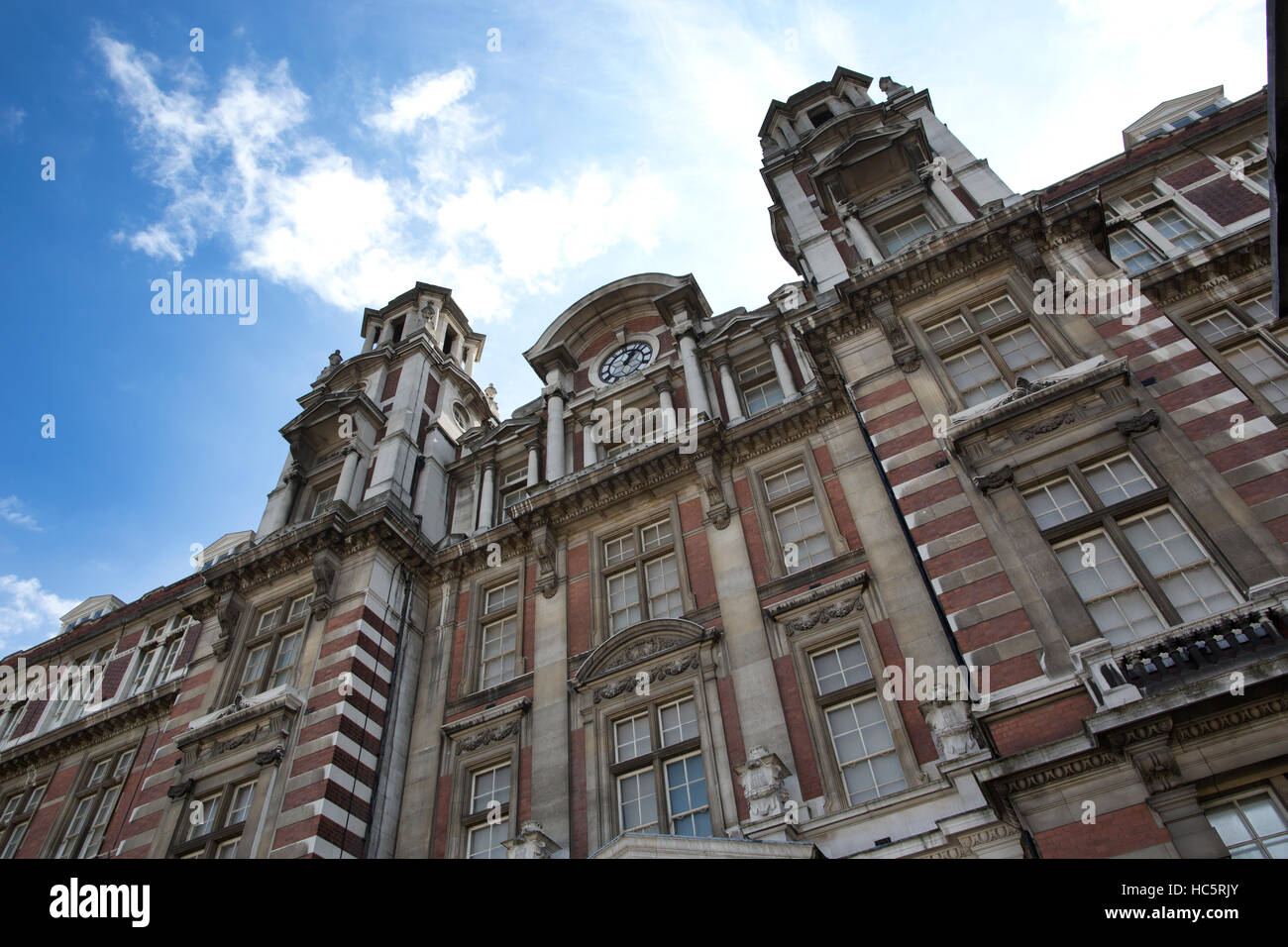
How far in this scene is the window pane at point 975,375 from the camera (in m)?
20.0

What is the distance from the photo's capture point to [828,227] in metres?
28.5

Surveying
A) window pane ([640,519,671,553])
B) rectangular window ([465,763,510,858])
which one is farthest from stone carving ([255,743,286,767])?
window pane ([640,519,671,553])

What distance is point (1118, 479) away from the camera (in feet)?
55.4

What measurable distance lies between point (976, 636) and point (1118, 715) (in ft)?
9.34

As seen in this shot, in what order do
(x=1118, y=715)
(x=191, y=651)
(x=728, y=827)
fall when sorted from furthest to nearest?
(x=191, y=651)
(x=728, y=827)
(x=1118, y=715)

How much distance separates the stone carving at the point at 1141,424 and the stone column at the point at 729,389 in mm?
10681

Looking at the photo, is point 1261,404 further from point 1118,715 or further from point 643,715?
point 643,715

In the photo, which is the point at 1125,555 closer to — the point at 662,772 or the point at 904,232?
the point at 662,772

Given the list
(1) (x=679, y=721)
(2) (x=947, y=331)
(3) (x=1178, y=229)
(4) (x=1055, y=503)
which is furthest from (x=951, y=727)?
(3) (x=1178, y=229)

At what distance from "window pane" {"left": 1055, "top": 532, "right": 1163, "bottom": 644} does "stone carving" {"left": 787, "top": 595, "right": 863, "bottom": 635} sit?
4544mm

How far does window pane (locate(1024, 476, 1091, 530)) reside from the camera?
16797 millimetres

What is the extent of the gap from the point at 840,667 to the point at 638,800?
5237mm
